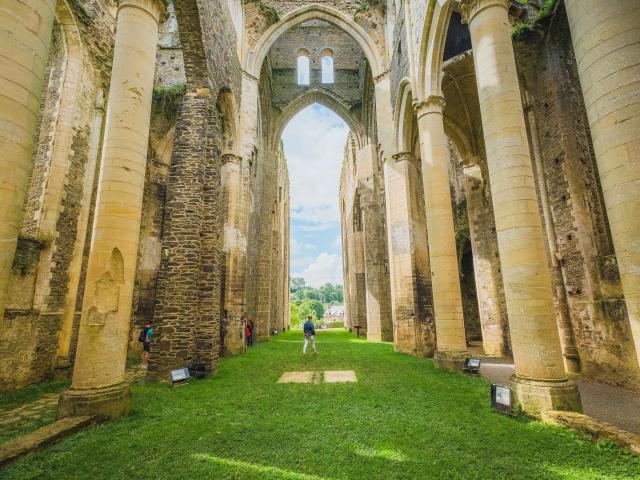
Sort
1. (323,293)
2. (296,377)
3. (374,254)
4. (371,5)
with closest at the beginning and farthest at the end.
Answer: (296,377)
(371,5)
(374,254)
(323,293)

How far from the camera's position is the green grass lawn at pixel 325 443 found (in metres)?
3.09

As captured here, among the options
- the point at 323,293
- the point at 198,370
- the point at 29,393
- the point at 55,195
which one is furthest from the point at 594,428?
the point at 323,293

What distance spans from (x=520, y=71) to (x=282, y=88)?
15326mm

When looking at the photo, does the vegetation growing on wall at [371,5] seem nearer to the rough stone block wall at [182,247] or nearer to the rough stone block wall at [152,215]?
the rough stone block wall at [152,215]

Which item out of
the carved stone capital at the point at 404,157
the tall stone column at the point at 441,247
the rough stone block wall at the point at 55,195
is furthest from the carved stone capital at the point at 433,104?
the rough stone block wall at the point at 55,195

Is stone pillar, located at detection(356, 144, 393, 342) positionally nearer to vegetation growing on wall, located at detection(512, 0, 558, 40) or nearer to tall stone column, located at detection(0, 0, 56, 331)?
vegetation growing on wall, located at detection(512, 0, 558, 40)

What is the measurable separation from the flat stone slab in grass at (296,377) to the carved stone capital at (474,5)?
7.81 meters

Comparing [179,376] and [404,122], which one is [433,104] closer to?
[404,122]

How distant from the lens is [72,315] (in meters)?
8.46

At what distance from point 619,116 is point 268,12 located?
15.8m

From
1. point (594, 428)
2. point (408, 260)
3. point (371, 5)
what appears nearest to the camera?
point (594, 428)

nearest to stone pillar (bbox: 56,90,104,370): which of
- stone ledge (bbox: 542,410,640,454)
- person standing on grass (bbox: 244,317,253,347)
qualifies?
person standing on grass (bbox: 244,317,253,347)

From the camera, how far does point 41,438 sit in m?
3.61

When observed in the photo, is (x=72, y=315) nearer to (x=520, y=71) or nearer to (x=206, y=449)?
(x=206, y=449)
